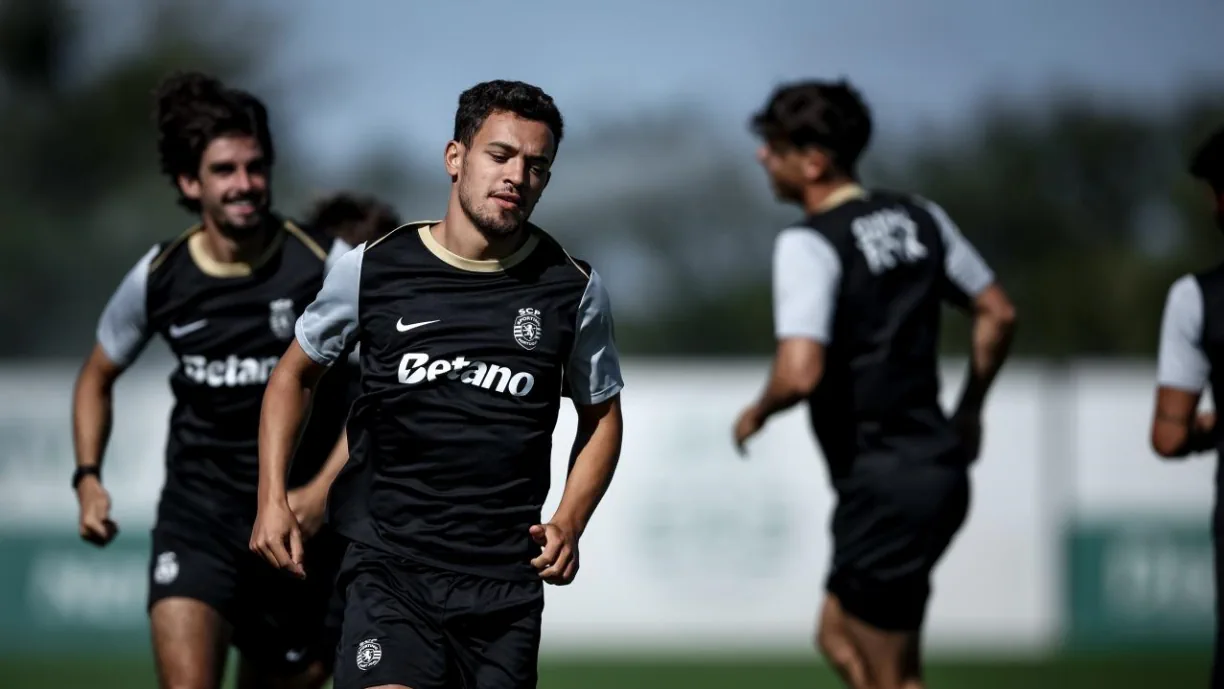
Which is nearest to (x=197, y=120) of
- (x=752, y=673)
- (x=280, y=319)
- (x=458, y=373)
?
(x=280, y=319)

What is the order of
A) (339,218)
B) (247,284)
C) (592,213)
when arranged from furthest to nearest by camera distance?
(592,213), (339,218), (247,284)

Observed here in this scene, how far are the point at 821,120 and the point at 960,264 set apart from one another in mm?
743

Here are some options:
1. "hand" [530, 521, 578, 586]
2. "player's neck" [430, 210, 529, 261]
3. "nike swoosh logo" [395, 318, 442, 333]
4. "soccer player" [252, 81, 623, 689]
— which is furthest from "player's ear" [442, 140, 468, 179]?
"hand" [530, 521, 578, 586]

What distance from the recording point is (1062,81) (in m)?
21.2

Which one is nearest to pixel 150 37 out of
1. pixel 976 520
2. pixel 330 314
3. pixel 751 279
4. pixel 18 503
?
pixel 751 279

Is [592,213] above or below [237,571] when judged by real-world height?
above

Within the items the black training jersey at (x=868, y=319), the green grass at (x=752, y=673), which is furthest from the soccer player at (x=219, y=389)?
the green grass at (x=752, y=673)

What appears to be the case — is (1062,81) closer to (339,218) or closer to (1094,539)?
(1094,539)

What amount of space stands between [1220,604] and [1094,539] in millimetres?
7228

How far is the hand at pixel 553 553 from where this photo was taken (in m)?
4.34

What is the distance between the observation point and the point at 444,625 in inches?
176

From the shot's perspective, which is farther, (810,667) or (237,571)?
(810,667)

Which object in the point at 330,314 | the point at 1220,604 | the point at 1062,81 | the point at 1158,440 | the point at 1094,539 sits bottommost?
the point at 1094,539

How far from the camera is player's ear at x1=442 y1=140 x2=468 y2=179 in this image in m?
4.55
